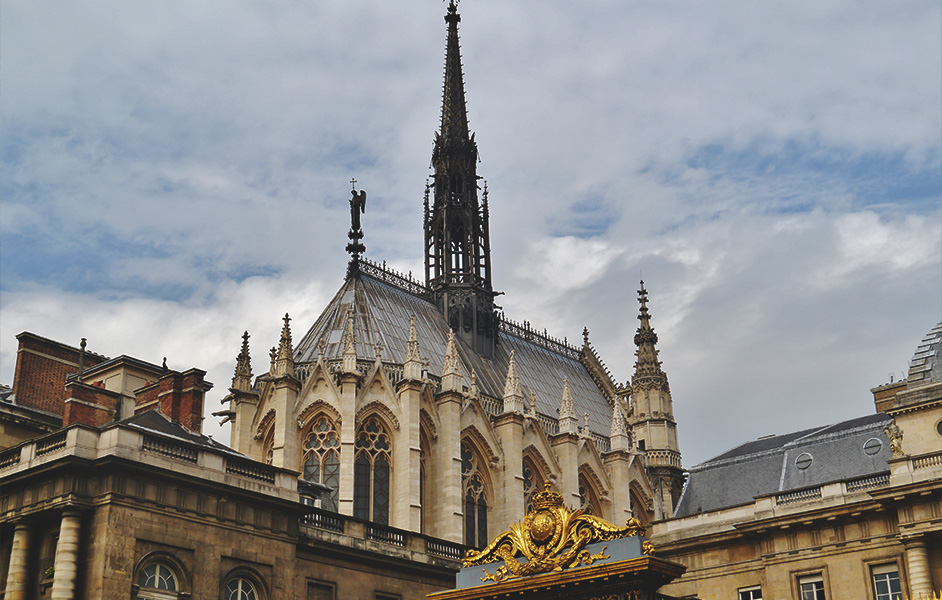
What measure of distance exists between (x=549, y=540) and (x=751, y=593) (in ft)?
66.3

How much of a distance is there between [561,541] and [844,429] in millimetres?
25464

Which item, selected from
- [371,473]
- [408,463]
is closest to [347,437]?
[371,473]

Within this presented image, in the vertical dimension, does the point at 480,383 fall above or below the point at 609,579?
above

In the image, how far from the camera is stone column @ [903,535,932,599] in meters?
27.9

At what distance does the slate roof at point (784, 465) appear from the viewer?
34312 mm

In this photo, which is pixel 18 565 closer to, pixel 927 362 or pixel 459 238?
pixel 927 362

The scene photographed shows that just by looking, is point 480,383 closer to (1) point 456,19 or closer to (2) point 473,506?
(2) point 473,506

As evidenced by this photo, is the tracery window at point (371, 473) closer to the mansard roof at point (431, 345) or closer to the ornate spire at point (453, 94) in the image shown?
the mansard roof at point (431, 345)

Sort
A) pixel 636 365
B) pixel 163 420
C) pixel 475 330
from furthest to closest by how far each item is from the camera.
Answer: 1. pixel 636 365
2. pixel 475 330
3. pixel 163 420

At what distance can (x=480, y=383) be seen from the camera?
51.3 m

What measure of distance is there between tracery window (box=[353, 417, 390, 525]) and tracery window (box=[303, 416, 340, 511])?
0.83 meters

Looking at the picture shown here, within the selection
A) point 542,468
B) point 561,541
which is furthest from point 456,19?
point 561,541

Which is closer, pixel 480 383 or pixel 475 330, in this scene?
pixel 480 383

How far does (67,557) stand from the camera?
22.5 meters
